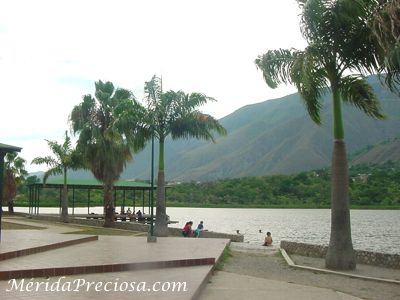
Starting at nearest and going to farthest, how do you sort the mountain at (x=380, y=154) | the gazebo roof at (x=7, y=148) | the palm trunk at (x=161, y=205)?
the gazebo roof at (x=7, y=148)
the palm trunk at (x=161, y=205)
the mountain at (x=380, y=154)

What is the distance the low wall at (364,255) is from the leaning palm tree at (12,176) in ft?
120

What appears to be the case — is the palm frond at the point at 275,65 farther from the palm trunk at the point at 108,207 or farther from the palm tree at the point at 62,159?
the palm tree at the point at 62,159

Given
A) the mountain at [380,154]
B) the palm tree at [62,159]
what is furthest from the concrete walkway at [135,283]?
the mountain at [380,154]

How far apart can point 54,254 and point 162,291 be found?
5151 mm

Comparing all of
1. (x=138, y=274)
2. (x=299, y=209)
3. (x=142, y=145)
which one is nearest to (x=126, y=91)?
(x=142, y=145)

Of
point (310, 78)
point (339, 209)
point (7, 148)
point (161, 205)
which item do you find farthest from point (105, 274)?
Answer: point (161, 205)

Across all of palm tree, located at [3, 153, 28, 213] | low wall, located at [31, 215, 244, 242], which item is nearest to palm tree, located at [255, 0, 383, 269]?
low wall, located at [31, 215, 244, 242]

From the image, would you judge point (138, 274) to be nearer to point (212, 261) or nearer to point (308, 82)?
point (212, 261)

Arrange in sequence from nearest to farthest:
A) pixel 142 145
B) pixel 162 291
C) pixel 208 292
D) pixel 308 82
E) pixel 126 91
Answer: pixel 162 291
pixel 208 292
pixel 308 82
pixel 142 145
pixel 126 91

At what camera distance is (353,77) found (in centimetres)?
1630

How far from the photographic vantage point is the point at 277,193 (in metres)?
119

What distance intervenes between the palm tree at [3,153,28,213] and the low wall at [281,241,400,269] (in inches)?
1444

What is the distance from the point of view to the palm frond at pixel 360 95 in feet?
53.8

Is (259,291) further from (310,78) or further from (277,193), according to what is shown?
(277,193)
